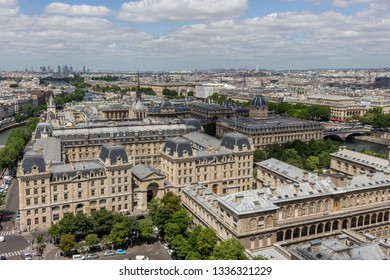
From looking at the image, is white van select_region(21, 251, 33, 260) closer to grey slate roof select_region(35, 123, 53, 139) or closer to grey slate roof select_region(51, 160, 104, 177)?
grey slate roof select_region(51, 160, 104, 177)

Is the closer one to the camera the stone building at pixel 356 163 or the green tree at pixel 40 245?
the green tree at pixel 40 245

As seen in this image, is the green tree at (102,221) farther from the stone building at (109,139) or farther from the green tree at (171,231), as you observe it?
the stone building at (109,139)

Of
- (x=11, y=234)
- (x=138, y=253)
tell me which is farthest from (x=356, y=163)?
(x=11, y=234)

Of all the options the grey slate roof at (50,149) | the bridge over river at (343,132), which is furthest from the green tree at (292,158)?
the bridge over river at (343,132)

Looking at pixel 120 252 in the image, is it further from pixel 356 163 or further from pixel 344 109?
pixel 344 109

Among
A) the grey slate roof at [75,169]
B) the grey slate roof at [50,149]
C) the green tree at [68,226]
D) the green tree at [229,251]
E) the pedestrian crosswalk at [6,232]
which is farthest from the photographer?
the grey slate roof at [50,149]

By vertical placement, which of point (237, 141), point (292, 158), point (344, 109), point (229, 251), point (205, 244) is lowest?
point (205, 244)

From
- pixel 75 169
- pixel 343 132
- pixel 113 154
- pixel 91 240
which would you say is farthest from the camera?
pixel 343 132

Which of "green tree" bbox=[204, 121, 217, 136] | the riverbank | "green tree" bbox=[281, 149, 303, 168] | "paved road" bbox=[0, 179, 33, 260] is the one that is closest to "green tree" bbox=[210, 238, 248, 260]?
"paved road" bbox=[0, 179, 33, 260]
